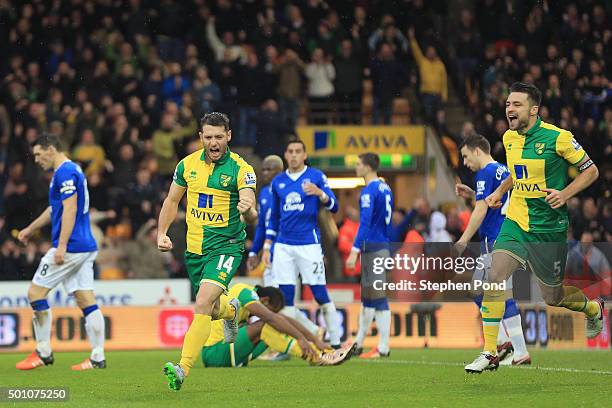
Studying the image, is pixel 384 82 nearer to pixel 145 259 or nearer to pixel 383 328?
pixel 145 259

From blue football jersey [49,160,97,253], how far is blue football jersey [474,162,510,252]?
4.00m

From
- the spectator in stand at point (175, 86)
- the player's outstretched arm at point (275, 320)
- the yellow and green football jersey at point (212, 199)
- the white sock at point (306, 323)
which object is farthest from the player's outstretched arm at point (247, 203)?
the spectator in stand at point (175, 86)

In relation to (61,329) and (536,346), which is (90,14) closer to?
(61,329)

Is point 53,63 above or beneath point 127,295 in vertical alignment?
above

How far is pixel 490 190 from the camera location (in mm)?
12344

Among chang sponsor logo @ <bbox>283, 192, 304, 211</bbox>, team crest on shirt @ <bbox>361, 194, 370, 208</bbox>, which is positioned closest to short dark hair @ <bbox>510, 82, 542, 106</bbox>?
chang sponsor logo @ <bbox>283, 192, 304, 211</bbox>

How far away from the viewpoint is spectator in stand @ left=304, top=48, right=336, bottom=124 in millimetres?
24562

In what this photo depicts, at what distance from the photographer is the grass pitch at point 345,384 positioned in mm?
9164

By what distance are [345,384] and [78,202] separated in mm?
3960

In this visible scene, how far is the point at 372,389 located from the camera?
10164mm

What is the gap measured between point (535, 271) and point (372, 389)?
164 cm

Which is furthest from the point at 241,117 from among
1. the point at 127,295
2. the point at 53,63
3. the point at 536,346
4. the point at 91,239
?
the point at 91,239

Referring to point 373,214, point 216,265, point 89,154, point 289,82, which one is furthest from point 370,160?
point 289,82

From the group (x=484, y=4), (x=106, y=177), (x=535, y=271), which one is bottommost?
(x=535, y=271)
